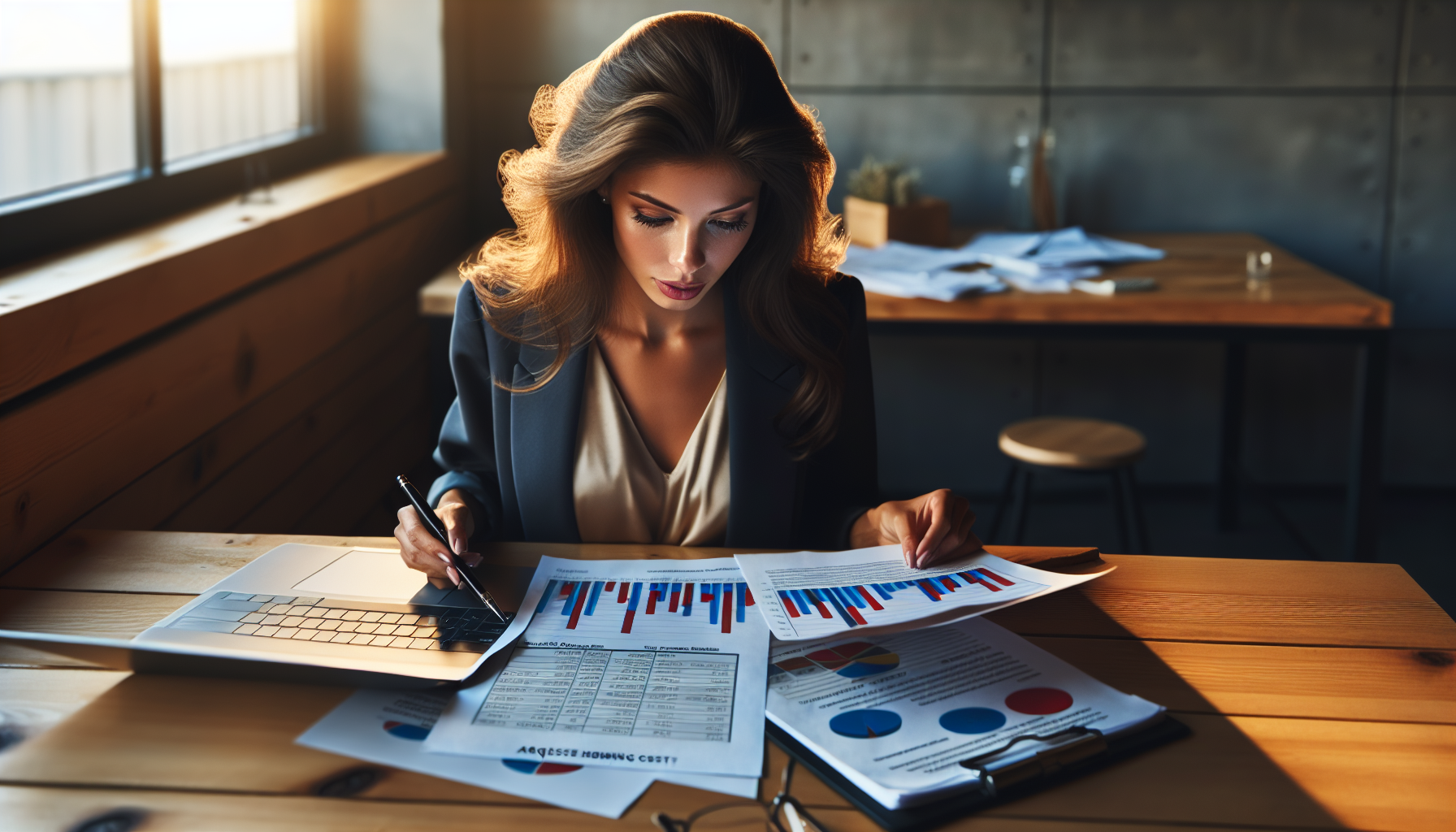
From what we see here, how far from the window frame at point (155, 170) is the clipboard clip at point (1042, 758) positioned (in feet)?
5.03

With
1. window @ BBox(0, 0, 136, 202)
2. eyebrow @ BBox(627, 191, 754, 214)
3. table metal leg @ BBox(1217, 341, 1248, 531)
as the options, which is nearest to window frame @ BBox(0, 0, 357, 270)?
window @ BBox(0, 0, 136, 202)

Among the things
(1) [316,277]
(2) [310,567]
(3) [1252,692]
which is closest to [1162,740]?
(3) [1252,692]

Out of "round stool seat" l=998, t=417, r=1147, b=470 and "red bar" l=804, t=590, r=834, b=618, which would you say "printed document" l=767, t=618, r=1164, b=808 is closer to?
"red bar" l=804, t=590, r=834, b=618

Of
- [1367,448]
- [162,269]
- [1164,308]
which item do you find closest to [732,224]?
[162,269]

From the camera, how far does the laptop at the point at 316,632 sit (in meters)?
0.87

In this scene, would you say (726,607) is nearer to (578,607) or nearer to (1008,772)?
(578,607)

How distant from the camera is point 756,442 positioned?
148cm

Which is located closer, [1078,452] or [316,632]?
[316,632]

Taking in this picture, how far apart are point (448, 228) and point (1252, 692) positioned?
293 cm

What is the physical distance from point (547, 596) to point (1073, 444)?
6.02ft

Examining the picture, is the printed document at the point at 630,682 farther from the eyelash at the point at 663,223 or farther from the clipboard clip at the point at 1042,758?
the eyelash at the point at 663,223

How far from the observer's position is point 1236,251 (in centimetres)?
313

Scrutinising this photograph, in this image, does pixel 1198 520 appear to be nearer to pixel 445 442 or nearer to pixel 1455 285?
pixel 1455 285

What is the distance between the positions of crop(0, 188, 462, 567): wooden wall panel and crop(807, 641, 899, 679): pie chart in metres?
0.88
